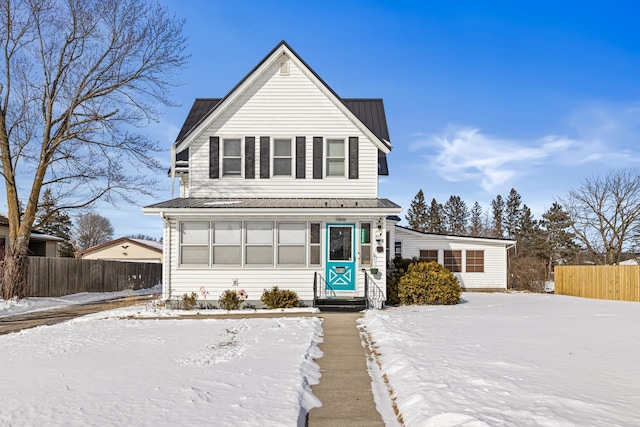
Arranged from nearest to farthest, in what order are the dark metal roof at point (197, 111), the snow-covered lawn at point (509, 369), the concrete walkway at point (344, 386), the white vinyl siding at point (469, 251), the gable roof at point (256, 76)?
the snow-covered lawn at point (509, 369) < the concrete walkway at point (344, 386) < the gable roof at point (256, 76) < the dark metal roof at point (197, 111) < the white vinyl siding at point (469, 251)

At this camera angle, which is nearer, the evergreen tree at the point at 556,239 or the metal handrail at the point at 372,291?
the metal handrail at the point at 372,291

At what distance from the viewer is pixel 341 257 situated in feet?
51.2

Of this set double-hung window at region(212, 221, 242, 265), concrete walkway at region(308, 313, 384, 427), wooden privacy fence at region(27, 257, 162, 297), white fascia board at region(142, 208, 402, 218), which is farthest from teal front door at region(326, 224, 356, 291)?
wooden privacy fence at region(27, 257, 162, 297)

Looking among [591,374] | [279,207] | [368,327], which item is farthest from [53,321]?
[591,374]

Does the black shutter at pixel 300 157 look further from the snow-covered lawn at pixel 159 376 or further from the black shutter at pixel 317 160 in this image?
the snow-covered lawn at pixel 159 376

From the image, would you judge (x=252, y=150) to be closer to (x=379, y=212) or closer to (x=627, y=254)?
(x=379, y=212)

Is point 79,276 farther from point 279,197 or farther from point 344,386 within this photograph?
point 344,386

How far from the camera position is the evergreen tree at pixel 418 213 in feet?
216

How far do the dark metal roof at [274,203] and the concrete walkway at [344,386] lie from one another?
5.27 metres

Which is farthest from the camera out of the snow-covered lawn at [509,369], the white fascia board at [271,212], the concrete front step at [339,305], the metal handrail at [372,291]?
the metal handrail at [372,291]

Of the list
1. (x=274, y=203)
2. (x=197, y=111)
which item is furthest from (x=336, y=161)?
(x=197, y=111)

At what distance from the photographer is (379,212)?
1468 cm

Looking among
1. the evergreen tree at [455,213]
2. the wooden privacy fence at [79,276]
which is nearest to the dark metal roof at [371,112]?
the wooden privacy fence at [79,276]

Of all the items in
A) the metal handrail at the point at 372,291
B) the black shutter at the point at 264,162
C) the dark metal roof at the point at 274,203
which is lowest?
the metal handrail at the point at 372,291
